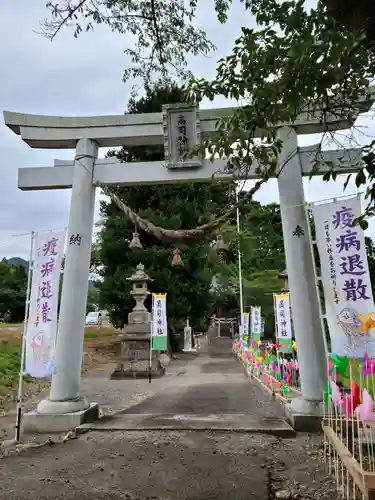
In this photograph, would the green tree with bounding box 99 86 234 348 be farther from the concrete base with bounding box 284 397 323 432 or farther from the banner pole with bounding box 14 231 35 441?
the concrete base with bounding box 284 397 323 432

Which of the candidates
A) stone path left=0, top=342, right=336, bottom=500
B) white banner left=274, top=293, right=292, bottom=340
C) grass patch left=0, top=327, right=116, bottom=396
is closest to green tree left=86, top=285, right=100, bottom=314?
grass patch left=0, top=327, right=116, bottom=396

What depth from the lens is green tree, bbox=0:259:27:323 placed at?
26031 mm

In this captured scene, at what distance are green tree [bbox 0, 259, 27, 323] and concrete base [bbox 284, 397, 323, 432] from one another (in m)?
23.4

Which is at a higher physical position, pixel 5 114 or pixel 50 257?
pixel 5 114

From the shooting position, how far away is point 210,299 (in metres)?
21.5

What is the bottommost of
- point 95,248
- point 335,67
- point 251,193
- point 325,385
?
point 325,385

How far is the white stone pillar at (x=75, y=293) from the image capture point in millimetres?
6074

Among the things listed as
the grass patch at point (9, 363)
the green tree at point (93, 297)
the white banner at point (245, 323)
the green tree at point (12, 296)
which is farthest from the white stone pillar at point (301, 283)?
the green tree at point (12, 296)

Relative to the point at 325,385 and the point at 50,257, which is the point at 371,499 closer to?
the point at 325,385

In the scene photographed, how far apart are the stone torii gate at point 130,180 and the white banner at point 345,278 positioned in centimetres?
44

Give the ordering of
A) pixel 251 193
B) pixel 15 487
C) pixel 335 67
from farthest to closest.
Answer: pixel 251 193, pixel 15 487, pixel 335 67

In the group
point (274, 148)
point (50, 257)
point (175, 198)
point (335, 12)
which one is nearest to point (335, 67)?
point (335, 12)

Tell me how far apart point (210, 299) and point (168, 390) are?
1059 centimetres

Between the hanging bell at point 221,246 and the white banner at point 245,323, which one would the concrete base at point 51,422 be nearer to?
the hanging bell at point 221,246
